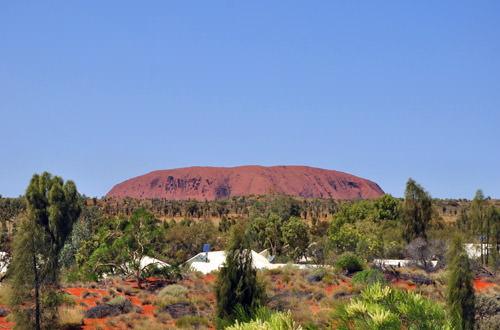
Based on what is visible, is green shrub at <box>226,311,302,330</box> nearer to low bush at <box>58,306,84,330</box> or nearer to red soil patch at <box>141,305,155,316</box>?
low bush at <box>58,306,84,330</box>

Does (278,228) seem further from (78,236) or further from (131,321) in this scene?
(131,321)

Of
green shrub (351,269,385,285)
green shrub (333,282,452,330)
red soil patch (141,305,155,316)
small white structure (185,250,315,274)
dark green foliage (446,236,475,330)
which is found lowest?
red soil patch (141,305,155,316)

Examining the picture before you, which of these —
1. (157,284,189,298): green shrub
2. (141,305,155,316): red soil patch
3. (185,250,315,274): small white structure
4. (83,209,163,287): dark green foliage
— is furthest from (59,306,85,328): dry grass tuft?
(185,250,315,274): small white structure

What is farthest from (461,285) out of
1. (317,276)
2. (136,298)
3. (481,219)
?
(481,219)

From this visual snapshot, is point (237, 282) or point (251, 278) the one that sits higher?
point (251, 278)

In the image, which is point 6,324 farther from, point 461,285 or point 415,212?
point 415,212

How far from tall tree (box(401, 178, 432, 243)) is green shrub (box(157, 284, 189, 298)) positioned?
2598 cm

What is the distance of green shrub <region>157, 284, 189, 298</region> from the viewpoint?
82.5 feet

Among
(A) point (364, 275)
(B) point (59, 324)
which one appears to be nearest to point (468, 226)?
(A) point (364, 275)

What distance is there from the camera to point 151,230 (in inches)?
1098

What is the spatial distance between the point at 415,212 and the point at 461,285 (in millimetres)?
27943

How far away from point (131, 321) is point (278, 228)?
3875cm

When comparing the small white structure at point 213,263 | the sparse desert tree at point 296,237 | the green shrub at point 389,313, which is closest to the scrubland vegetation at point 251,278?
the green shrub at point 389,313

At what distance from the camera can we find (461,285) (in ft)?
58.1
